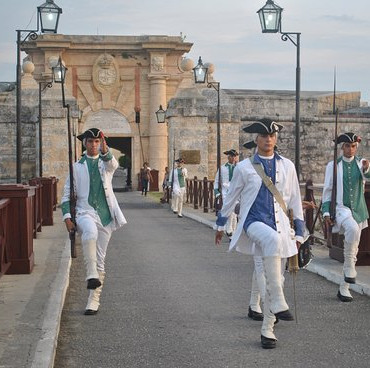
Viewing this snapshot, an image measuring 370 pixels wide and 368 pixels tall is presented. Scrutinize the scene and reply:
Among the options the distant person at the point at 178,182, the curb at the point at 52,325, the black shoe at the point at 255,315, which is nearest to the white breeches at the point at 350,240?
the black shoe at the point at 255,315

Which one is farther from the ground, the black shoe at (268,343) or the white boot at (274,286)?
the white boot at (274,286)

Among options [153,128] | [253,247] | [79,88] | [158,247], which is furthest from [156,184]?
[253,247]

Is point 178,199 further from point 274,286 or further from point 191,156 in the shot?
point 274,286

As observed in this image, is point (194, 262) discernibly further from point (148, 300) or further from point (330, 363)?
point (330, 363)

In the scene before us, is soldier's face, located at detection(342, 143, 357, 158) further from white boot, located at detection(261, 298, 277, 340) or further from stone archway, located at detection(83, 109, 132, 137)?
stone archway, located at detection(83, 109, 132, 137)

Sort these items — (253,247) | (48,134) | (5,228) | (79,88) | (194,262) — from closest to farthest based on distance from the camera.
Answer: (253,247), (5,228), (194,262), (48,134), (79,88)

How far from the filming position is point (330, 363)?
5930 mm

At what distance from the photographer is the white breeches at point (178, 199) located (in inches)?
875

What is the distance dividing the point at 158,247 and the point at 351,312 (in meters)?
6.58

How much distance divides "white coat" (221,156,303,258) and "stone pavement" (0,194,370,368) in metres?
1.68

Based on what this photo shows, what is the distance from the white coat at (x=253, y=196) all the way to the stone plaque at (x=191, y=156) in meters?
20.3

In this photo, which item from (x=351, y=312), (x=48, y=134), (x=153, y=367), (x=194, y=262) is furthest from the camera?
(x=48, y=134)

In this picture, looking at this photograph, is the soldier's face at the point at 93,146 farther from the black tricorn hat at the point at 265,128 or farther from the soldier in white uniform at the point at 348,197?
the soldier in white uniform at the point at 348,197

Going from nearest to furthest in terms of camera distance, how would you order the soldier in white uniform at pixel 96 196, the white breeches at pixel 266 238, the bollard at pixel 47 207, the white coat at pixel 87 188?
the white breeches at pixel 266 238, the soldier in white uniform at pixel 96 196, the white coat at pixel 87 188, the bollard at pixel 47 207
